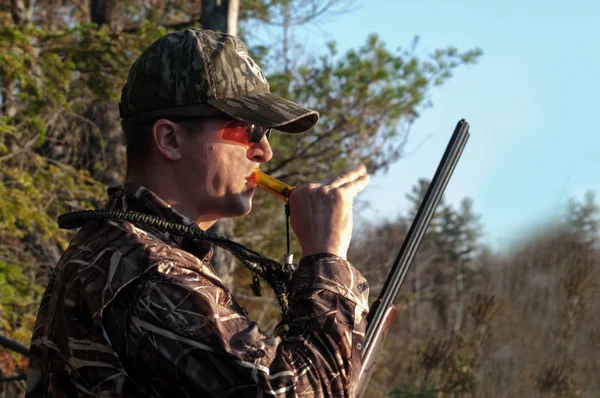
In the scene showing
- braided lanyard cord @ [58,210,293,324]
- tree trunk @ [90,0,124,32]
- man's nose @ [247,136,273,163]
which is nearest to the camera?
→ braided lanyard cord @ [58,210,293,324]

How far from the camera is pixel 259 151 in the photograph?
7.29ft

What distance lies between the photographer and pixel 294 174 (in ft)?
37.4

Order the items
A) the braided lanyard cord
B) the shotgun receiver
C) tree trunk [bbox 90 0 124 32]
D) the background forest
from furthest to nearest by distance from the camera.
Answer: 1. tree trunk [bbox 90 0 124 32]
2. the background forest
3. the shotgun receiver
4. the braided lanyard cord

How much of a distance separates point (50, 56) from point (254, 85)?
5.39 m

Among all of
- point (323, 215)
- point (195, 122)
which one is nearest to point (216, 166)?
point (195, 122)

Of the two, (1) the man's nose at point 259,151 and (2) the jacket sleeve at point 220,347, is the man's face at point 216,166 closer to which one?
(1) the man's nose at point 259,151

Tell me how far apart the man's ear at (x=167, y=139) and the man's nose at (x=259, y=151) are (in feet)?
0.72

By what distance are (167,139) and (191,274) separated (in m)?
0.50

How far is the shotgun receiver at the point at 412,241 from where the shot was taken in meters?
2.76

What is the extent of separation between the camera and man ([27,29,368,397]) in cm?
168

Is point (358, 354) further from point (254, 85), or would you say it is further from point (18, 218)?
point (18, 218)

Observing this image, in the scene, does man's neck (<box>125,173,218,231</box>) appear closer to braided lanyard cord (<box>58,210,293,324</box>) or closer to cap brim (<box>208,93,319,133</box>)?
braided lanyard cord (<box>58,210,293,324</box>)

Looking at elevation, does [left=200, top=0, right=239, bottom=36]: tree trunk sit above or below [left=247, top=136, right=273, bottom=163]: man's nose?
above

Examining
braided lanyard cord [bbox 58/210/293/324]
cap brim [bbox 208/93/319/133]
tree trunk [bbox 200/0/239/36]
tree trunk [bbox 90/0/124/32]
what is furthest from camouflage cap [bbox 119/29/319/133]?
tree trunk [bbox 90/0/124/32]
